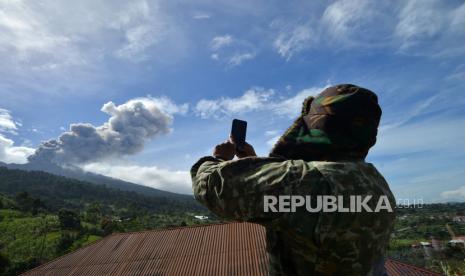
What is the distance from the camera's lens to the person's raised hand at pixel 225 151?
156cm

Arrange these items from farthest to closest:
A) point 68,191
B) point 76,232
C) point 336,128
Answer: point 68,191
point 76,232
point 336,128

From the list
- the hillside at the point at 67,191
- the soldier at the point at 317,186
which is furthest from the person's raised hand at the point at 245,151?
the hillside at the point at 67,191

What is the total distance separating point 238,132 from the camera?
1687 millimetres

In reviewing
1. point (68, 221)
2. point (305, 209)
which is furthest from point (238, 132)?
point (68, 221)

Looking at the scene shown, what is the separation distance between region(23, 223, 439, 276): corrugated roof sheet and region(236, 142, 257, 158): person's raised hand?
36.8 ft

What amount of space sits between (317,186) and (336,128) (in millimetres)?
285

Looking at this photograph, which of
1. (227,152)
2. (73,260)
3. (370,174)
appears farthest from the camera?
(73,260)

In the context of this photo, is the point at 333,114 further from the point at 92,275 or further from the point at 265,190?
the point at 92,275

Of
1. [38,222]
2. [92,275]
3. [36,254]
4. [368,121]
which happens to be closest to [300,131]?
[368,121]

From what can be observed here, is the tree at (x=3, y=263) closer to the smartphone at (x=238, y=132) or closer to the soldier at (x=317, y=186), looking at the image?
the smartphone at (x=238, y=132)

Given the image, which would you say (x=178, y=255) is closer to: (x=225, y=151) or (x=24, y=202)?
(x=225, y=151)

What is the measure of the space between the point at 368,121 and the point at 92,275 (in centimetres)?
1437

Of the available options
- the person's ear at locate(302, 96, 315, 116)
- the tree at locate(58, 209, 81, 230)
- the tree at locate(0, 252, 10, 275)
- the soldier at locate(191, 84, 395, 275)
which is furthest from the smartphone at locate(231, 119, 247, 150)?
the tree at locate(58, 209, 81, 230)

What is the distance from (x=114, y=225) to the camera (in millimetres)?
55031
